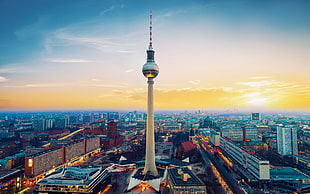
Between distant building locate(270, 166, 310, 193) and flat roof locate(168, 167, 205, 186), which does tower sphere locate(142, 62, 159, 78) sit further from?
distant building locate(270, 166, 310, 193)

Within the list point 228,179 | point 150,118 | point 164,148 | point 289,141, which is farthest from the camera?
point 164,148

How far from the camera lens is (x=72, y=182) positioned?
21859mm

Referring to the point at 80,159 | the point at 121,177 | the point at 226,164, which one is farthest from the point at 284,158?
the point at 80,159

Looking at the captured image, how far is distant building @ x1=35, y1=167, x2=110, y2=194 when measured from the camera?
834 inches

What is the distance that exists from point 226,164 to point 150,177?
18678 mm

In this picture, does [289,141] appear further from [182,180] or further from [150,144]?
[150,144]

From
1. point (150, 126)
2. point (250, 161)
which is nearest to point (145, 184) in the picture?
point (150, 126)

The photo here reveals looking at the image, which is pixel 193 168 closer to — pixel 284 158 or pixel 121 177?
pixel 121 177

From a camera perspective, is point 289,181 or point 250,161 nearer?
point 289,181

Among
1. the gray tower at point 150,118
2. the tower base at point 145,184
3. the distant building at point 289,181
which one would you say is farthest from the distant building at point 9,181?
the distant building at point 289,181

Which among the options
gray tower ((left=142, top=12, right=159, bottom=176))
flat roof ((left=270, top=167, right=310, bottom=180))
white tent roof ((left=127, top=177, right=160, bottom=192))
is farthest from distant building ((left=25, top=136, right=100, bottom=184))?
Result: flat roof ((left=270, top=167, right=310, bottom=180))

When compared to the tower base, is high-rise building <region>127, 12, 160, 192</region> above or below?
above

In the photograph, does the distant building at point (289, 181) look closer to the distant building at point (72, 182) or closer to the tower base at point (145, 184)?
the tower base at point (145, 184)

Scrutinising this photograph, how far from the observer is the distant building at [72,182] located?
69.5ft
